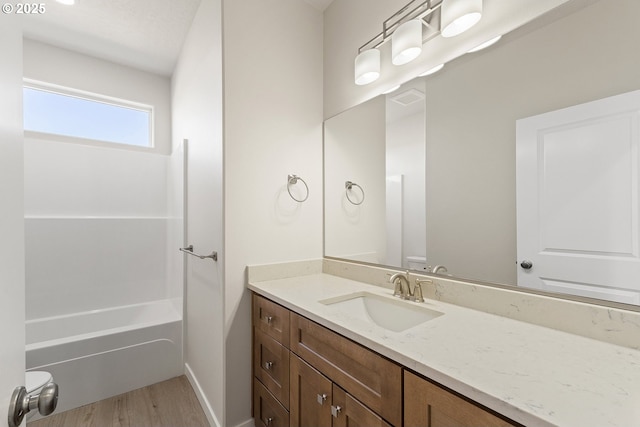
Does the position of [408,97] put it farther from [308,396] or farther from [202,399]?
[202,399]

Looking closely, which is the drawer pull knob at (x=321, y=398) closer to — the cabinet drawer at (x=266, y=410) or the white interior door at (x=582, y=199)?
the cabinet drawer at (x=266, y=410)

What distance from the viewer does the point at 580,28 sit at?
0.93m

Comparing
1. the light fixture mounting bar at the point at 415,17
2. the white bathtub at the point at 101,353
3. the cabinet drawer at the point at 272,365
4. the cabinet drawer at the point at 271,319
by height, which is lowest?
the white bathtub at the point at 101,353

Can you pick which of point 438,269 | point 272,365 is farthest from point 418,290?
point 272,365

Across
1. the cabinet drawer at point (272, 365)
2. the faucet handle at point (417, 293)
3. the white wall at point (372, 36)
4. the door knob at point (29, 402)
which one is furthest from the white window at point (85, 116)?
the faucet handle at point (417, 293)

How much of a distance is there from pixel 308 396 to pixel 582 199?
124cm

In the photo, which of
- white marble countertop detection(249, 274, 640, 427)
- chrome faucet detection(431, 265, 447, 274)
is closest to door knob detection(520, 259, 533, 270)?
white marble countertop detection(249, 274, 640, 427)

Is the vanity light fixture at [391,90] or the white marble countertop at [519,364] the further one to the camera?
the vanity light fixture at [391,90]

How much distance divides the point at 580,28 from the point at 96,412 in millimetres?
3189

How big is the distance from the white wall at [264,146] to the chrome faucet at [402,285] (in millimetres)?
723

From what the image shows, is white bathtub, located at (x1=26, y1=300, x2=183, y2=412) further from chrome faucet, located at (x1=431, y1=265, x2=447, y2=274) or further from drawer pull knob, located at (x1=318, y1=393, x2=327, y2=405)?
chrome faucet, located at (x1=431, y1=265, x2=447, y2=274)

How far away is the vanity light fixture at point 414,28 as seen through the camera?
1127mm

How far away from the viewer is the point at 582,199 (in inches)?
35.9

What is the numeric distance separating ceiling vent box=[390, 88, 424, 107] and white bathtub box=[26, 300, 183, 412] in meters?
2.36
